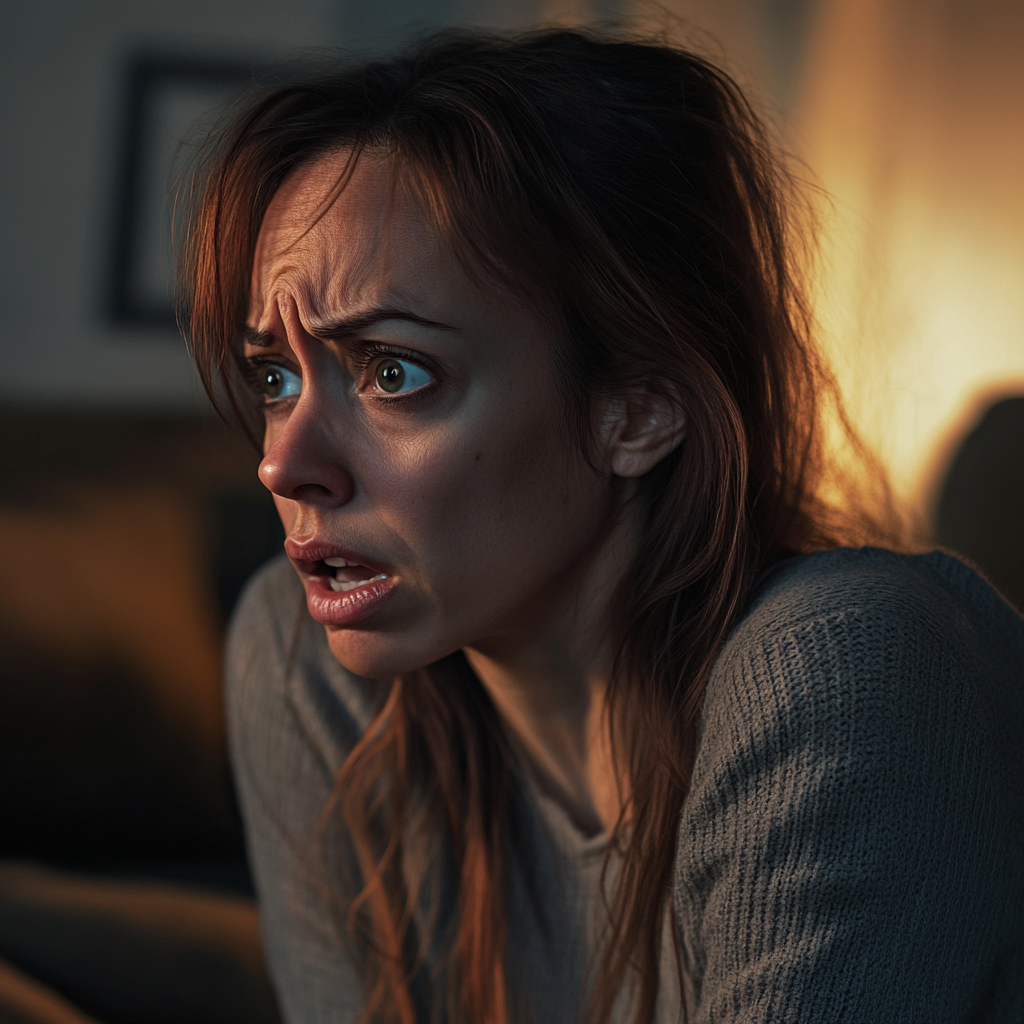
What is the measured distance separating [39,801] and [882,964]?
116 cm

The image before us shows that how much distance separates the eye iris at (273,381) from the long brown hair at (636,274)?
59mm

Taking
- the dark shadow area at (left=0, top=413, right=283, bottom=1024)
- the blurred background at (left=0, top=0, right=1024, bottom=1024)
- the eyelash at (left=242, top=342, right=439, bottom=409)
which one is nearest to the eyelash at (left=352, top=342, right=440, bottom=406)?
the eyelash at (left=242, top=342, right=439, bottom=409)

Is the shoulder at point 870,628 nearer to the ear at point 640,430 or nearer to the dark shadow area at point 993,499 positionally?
the ear at point 640,430

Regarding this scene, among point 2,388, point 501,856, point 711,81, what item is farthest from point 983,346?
point 2,388

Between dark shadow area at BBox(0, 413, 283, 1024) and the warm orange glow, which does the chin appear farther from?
the warm orange glow

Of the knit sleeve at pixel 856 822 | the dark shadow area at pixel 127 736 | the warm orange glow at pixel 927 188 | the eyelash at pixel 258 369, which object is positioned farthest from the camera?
the warm orange glow at pixel 927 188

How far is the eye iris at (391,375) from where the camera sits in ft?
2.63

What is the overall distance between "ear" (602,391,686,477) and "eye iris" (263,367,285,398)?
30 centimetres

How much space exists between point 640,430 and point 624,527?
0.09m

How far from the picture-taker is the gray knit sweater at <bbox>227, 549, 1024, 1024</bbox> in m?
0.69

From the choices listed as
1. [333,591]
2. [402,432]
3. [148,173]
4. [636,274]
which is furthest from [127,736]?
[148,173]

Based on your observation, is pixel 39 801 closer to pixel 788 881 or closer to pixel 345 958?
pixel 345 958

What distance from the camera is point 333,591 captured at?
0.86 metres

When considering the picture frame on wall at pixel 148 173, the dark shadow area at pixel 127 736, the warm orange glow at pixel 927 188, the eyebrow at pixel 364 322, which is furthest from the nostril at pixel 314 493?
the warm orange glow at pixel 927 188
